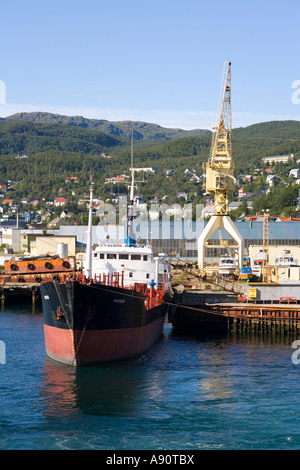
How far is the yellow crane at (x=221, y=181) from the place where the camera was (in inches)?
2862

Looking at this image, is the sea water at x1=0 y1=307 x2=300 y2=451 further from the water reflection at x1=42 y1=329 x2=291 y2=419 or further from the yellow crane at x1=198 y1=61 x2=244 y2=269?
the yellow crane at x1=198 y1=61 x2=244 y2=269

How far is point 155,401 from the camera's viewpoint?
1172 inches

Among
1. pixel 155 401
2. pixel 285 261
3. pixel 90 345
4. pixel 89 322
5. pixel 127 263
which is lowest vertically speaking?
pixel 155 401

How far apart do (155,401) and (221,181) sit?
47.9 metres

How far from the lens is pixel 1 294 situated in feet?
235

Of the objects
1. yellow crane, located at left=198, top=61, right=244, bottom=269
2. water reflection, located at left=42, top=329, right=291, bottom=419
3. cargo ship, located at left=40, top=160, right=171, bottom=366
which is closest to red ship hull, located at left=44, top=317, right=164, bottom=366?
cargo ship, located at left=40, top=160, right=171, bottom=366

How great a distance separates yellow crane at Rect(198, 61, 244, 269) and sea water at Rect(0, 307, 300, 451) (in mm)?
30268

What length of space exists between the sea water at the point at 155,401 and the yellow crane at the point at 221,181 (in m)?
30.3

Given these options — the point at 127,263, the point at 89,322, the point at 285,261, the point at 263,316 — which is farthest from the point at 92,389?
the point at 285,261

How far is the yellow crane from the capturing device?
72688mm

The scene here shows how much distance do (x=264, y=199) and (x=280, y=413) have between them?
497 ft

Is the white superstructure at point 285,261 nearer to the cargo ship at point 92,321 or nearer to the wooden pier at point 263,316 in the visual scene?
the wooden pier at point 263,316

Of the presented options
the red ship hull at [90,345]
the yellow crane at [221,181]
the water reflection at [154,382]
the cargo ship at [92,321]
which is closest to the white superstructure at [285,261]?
the yellow crane at [221,181]

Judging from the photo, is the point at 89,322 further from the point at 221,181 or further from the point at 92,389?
the point at 221,181
